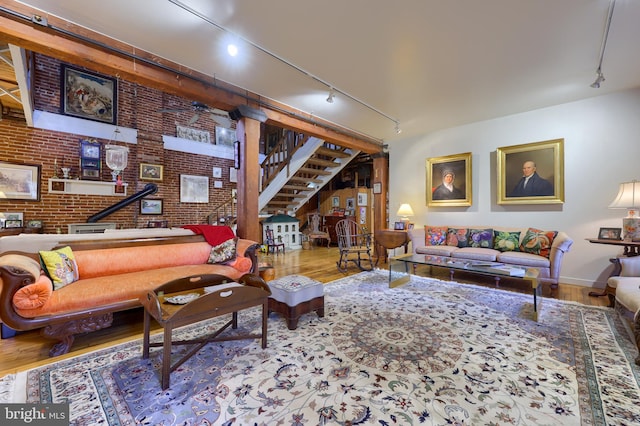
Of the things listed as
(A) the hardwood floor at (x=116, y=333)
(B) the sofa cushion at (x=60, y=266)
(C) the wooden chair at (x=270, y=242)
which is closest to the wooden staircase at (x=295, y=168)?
(C) the wooden chair at (x=270, y=242)

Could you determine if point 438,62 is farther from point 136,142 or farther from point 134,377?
point 136,142

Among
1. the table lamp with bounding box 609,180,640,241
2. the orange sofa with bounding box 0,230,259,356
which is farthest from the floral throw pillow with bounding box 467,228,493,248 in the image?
the orange sofa with bounding box 0,230,259,356

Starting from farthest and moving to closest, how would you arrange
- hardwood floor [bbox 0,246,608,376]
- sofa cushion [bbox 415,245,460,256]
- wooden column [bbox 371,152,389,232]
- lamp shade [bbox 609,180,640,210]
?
wooden column [bbox 371,152,389,232]
sofa cushion [bbox 415,245,460,256]
lamp shade [bbox 609,180,640,210]
hardwood floor [bbox 0,246,608,376]

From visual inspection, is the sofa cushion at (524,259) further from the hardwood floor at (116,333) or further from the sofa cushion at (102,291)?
the sofa cushion at (102,291)

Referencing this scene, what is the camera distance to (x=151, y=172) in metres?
5.71

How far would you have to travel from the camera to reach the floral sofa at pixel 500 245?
132 inches

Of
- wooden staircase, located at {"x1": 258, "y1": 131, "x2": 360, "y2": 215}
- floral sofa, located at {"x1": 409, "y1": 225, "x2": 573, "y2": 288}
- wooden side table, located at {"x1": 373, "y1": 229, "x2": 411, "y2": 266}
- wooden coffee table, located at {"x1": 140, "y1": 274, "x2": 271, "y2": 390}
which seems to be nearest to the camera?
wooden coffee table, located at {"x1": 140, "y1": 274, "x2": 271, "y2": 390}

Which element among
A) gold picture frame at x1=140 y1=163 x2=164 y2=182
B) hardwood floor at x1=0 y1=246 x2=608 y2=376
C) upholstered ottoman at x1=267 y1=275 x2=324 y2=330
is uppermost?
gold picture frame at x1=140 y1=163 x2=164 y2=182

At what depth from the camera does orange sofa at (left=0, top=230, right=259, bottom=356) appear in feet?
5.93

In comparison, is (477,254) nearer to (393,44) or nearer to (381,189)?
(381,189)

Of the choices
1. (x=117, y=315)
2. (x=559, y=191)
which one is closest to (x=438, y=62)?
(x=559, y=191)

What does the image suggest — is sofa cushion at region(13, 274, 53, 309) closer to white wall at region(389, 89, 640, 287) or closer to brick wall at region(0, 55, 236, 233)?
brick wall at region(0, 55, 236, 233)

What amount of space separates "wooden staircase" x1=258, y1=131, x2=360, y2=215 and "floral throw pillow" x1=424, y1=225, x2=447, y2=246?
2.72 meters

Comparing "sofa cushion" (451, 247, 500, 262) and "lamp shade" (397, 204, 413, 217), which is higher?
"lamp shade" (397, 204, 413, 217)
